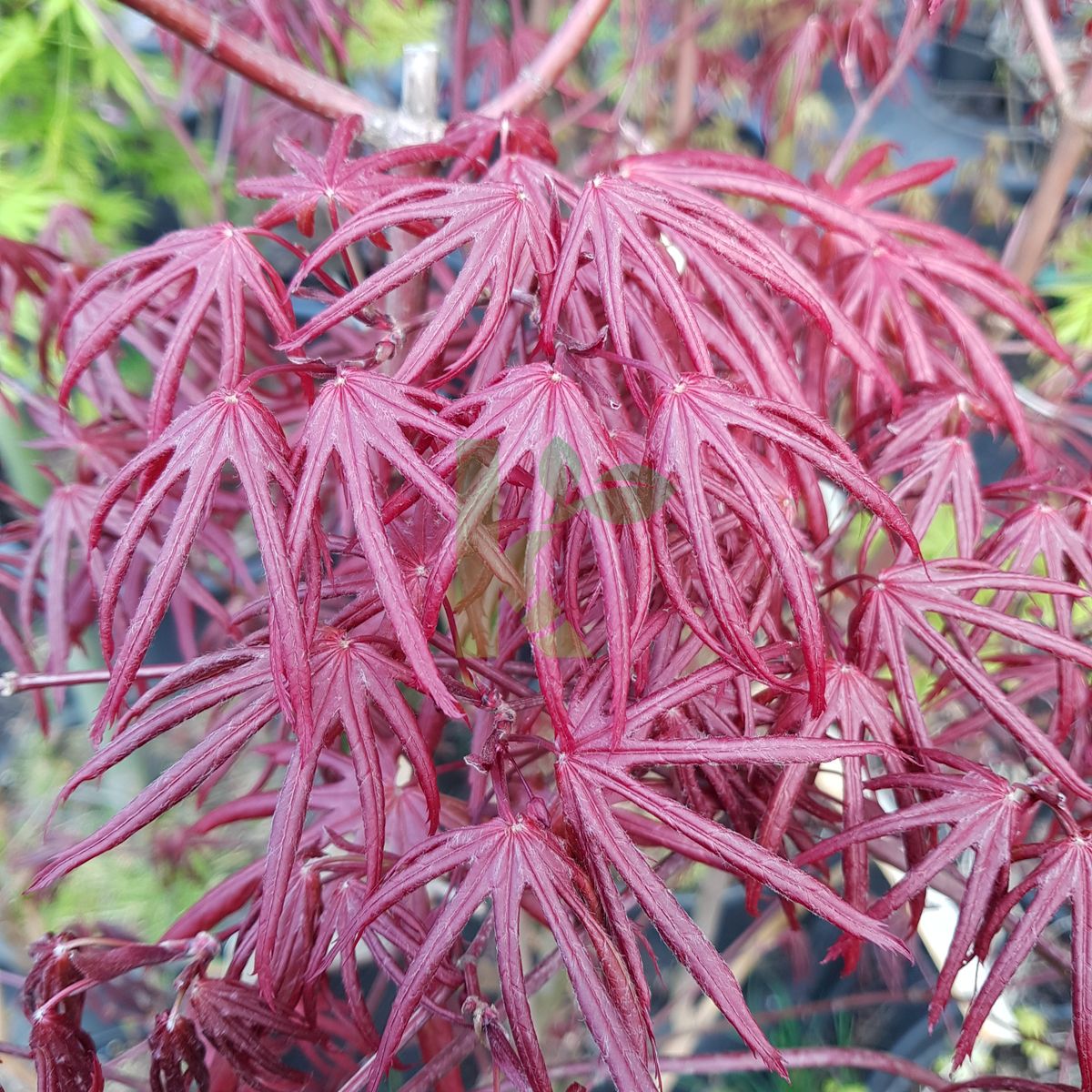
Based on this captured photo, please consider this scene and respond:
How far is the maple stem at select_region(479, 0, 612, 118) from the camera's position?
62 cm

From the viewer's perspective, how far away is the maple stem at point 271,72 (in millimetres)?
543

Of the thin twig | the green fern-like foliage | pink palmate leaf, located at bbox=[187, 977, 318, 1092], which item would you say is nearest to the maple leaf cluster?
pink palmate leaf, located at bbox=[187, 977, 318, 1092]

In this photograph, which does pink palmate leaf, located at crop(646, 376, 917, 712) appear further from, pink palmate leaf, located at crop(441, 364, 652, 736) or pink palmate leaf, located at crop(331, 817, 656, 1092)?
pink palmate leaf, located at crop(331, 817, 656, 1092)

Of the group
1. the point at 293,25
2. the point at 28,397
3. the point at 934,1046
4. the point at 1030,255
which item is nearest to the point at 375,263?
the point at 293,25

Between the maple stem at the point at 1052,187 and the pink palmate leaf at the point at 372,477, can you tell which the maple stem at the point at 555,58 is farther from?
the maple stem at the point at 1052,187

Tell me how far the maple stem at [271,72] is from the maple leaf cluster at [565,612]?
0.07 meters

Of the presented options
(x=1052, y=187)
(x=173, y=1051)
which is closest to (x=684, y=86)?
(x=1052, y=187)

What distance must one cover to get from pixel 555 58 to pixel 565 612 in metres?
0.45

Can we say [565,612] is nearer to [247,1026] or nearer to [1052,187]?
[247,1026]

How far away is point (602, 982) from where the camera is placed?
1.28 feet

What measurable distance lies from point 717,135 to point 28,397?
1584 mm

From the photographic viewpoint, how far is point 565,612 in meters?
0.42

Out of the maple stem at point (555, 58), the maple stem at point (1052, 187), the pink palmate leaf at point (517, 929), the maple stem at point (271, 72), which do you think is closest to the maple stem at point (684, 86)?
the maple stem at point (1052, 187)

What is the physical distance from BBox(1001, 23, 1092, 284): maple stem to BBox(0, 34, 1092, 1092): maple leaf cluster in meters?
0.36
